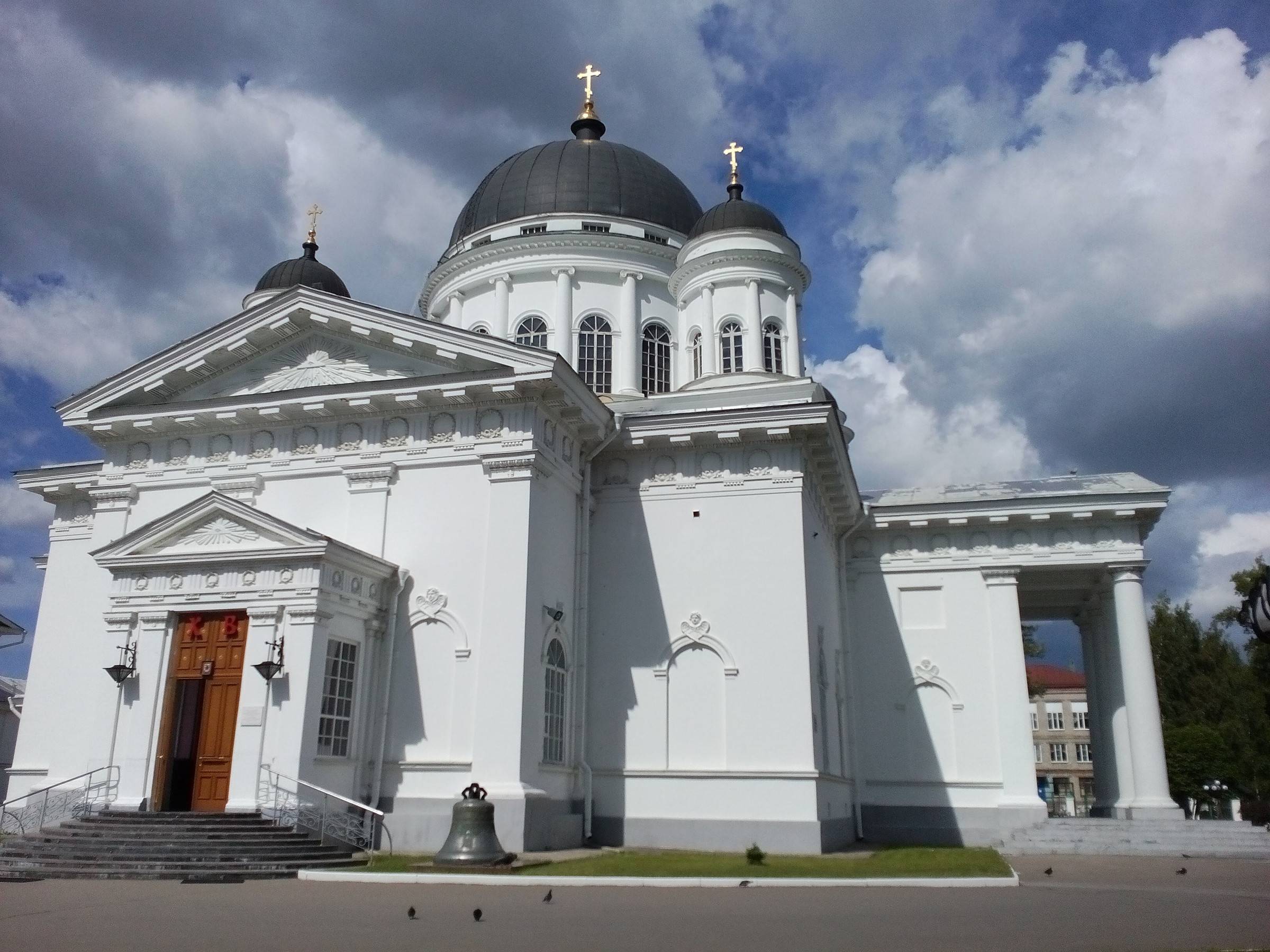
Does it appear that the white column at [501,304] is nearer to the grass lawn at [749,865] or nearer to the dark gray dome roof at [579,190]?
the dark gray dome roof at [579,190]

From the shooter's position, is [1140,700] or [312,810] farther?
[1140,700]

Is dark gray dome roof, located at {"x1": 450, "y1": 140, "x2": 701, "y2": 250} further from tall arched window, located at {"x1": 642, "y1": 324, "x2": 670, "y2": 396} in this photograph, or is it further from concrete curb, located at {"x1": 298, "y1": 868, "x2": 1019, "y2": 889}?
concrete curb, located at {"x1": 298, "y1": 868, "x2": 1019, "y2": 889}

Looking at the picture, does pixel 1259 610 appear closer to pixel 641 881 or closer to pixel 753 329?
pixel 641 881

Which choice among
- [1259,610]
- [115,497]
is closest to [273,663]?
[115,497]

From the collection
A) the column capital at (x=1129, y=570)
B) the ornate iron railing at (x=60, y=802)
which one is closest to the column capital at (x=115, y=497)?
the ornate iron railing at (x=60, y=802)

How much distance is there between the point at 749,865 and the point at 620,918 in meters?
6.02

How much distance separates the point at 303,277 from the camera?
2920 cm

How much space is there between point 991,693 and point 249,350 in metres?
17.3

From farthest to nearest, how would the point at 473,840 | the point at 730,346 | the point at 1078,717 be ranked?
the point at 1078,717 → the point at 730,346 → the point at 473,840

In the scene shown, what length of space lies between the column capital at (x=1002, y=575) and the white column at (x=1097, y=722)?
3.53 meters

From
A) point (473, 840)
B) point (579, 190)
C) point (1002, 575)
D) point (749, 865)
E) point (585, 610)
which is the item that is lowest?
point (749, 865)

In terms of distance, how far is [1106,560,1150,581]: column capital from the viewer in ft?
76.6

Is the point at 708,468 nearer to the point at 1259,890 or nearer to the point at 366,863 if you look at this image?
the point at 366,863

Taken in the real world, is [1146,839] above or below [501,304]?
below
